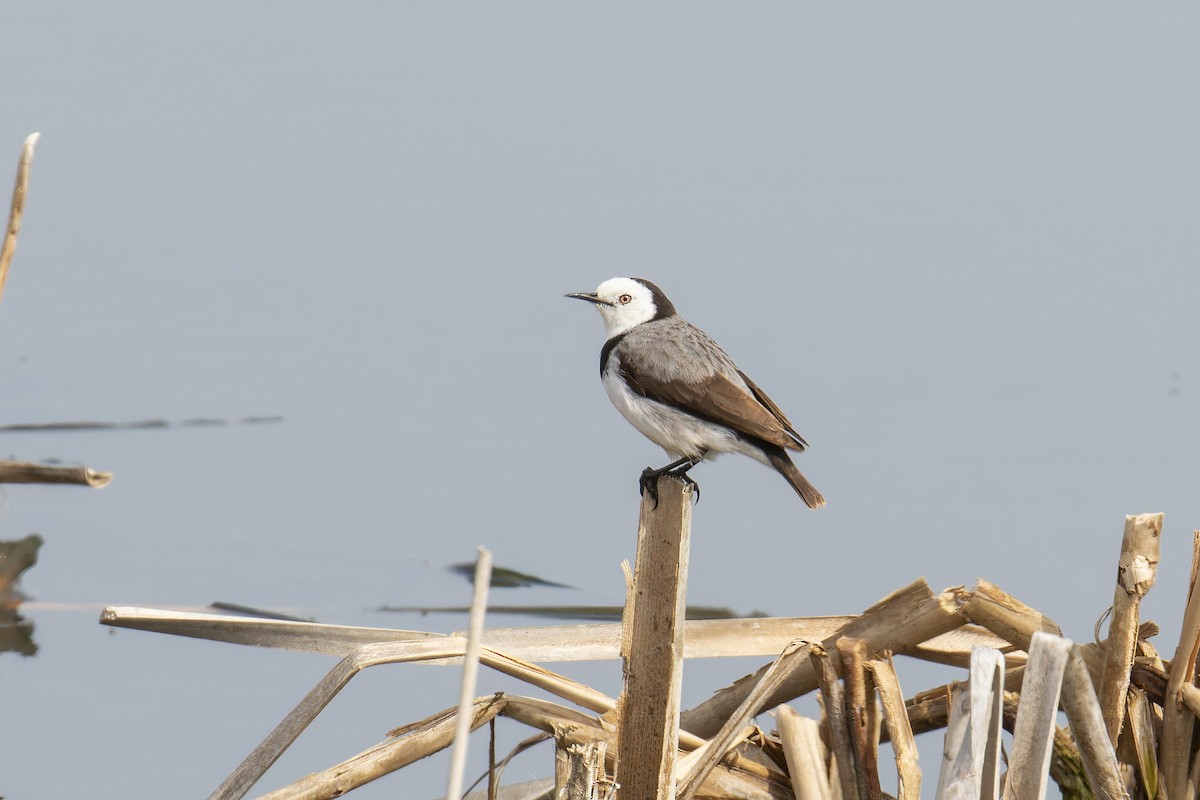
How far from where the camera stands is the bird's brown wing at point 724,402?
5.54m

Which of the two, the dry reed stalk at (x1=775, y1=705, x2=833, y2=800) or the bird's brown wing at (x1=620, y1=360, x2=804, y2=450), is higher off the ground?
the bird's brown wing at (x1=620, y1=360, x2=804, y2=450)

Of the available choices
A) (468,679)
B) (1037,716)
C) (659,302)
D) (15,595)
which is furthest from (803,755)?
(15,595)

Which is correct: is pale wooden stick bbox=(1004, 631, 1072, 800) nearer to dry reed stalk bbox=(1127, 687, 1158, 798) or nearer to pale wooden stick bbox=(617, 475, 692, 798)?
dry reed stalk bbox=(1127, 687, 1158, 798)

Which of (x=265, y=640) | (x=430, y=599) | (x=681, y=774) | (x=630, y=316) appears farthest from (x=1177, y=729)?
(x=430, y=599)

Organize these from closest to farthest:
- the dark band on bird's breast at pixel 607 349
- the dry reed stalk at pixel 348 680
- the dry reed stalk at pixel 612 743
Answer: the dry reed stalk at pixel 348 680 → the dry reed stalk at pixel 612 743 → the dark band on bird's breast at pixel 607 349

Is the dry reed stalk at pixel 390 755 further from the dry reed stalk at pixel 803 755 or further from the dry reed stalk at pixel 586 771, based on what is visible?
the dry reed stalk at pixel 803 755

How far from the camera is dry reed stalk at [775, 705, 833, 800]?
4.05 metres

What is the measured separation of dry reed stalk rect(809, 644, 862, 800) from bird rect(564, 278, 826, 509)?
4.51ft

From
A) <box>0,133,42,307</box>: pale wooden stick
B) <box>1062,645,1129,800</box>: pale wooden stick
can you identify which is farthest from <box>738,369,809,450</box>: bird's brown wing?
<box>0,133,42,307</box>: pale wooden stick

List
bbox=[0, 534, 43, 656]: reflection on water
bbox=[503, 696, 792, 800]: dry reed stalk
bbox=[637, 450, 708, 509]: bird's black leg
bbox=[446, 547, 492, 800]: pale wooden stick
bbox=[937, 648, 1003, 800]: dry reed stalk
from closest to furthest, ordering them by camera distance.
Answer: bbox=[446, 547, 492, 800]: pale wooden stick, bbox=[937, 648, 1003, 800]: dry reed stalk, bbox=[503, 696, 792, 800]: dry reed stalk, bbox=[637, 450, 708, 509]: bird's black leg, bbox=[0, 534, 43, 656]: reflection on water

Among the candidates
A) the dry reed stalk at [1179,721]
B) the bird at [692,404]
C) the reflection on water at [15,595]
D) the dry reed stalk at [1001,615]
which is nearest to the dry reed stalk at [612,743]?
the dry reed stalk at [1001,615]

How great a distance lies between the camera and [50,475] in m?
5.25

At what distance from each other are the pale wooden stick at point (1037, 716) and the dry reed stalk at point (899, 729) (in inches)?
13.4

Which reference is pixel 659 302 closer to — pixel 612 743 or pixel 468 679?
pixel 612 743
